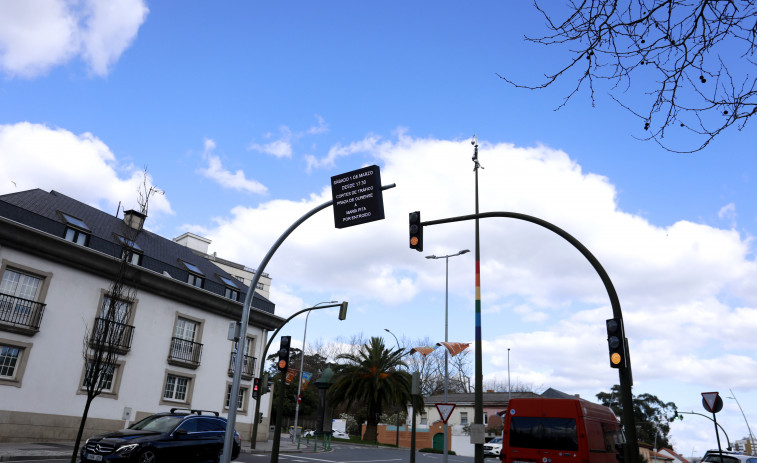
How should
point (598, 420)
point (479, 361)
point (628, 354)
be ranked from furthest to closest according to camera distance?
point (479, 361) < point (598, 420) < point (628, 354)

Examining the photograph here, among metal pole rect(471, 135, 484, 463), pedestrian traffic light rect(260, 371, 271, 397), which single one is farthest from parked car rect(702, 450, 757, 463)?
pedestrian traffic light rect(260, 371, 271, 397)

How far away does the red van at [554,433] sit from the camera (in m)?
12.7

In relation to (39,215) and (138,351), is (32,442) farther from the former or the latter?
(39,215)

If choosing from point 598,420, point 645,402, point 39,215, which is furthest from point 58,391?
point 645,402

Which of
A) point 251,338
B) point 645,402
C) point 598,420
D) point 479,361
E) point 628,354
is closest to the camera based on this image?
point 628,354

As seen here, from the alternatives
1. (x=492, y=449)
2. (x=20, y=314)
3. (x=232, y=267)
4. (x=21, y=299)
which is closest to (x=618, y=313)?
(x=21, y=299)

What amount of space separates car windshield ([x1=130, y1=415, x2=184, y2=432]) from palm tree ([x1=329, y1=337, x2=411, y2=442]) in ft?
89.4

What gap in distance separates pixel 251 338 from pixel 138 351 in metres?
8.19

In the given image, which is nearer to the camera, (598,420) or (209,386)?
(598,420)

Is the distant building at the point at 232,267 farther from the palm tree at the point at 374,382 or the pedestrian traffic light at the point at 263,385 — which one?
the pedestrian traffic light at the point at 263,385

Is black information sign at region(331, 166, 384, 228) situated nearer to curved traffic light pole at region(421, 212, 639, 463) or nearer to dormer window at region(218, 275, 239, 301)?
curved traffic light pole at region(421, 212, 639, 463)

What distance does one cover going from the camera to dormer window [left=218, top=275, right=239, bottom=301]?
31.1 metres

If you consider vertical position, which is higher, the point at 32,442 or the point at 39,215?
the point at 39,215

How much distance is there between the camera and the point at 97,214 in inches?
1109
